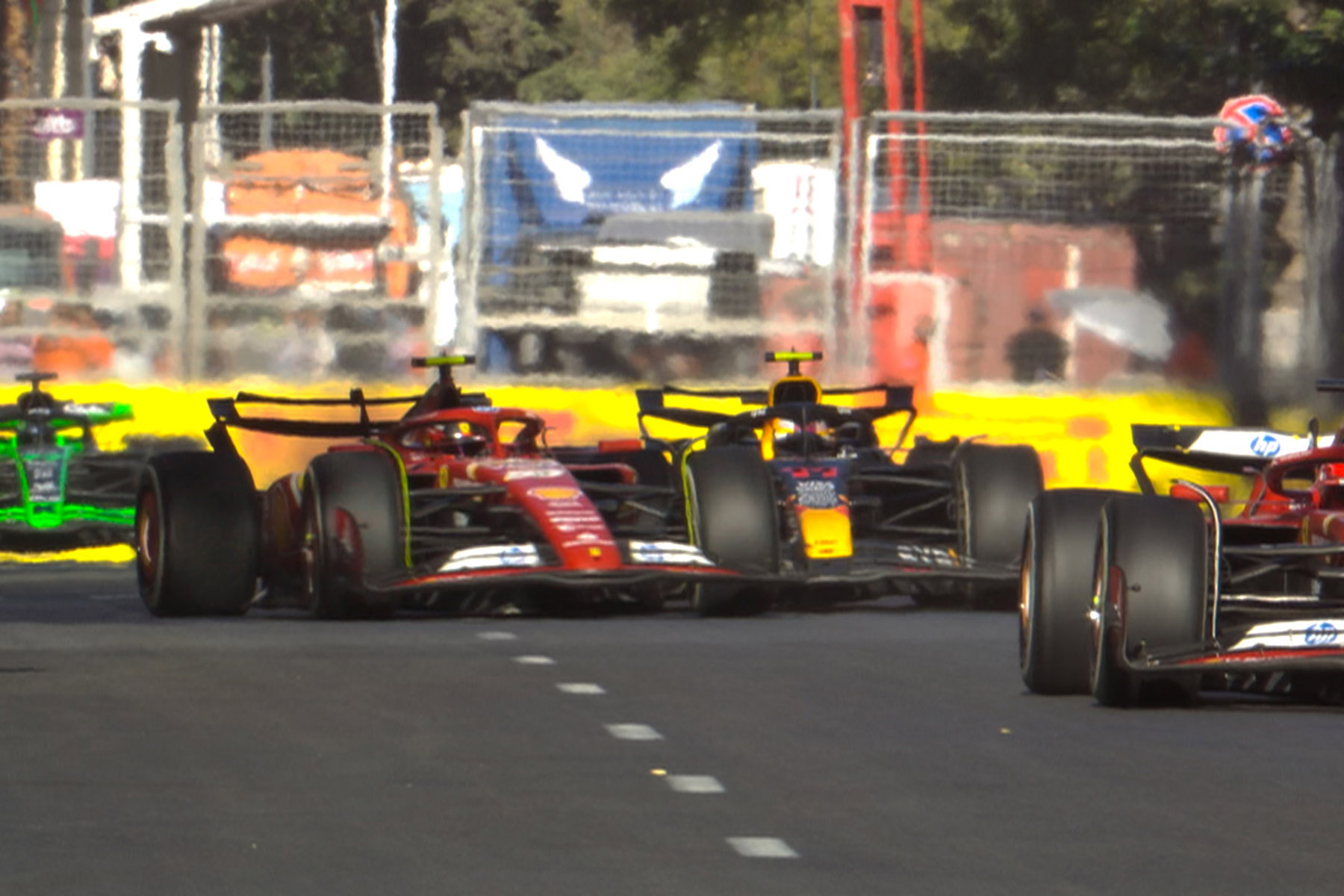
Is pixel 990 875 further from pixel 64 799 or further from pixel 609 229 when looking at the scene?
pixel 609 229

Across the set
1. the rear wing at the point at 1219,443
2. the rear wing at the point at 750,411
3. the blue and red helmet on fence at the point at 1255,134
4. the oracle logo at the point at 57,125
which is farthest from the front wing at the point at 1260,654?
the oracle logo at the point at 57,125

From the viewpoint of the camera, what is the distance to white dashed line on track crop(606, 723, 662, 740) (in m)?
10.6

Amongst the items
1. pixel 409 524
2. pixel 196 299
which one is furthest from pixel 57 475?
pixel 409 524

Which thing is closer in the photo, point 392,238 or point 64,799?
point 64,799

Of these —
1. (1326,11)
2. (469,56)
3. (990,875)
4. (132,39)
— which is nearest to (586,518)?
(990,875)

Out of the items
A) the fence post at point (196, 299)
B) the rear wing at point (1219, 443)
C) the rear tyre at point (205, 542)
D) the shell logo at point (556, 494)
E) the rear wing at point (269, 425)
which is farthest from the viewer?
the fence post at point (196, 299)

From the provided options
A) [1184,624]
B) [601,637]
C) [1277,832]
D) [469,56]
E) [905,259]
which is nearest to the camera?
[1277,832]

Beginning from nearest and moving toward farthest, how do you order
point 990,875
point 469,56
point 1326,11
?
point 990,875
point 1326,11
point 469,56

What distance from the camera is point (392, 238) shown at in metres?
25.4

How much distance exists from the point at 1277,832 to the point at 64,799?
10.3 feet

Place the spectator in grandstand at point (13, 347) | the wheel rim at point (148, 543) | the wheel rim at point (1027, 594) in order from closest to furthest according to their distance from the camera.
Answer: the wheel rim at point (1027, 594)
the wheel rim at point (148, 543)
the spectator in grandstand at point (13, 347)

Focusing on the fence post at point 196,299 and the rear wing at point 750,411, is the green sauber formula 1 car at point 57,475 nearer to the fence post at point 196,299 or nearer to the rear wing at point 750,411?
the fence post at point 196,299

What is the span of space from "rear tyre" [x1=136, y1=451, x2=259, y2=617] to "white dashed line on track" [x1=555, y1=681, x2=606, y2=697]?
12.6ft

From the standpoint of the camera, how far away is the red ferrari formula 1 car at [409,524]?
1527 cm
